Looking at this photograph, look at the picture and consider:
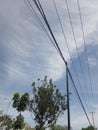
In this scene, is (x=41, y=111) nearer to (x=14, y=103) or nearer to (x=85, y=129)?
(x=14, y=103)

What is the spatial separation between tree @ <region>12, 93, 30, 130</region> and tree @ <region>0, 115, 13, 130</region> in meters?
1.29

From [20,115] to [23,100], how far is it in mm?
3433

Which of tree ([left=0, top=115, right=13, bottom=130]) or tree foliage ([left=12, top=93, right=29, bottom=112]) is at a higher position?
tree foliage ([left=12, top=93, right=29, bottom=112])

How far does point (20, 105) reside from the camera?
1834 inches

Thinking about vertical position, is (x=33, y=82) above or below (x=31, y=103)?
above

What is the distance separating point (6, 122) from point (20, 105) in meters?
4.99

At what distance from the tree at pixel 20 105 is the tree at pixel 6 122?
1285 mm

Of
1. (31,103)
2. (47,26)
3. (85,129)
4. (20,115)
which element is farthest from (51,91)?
(85,129)

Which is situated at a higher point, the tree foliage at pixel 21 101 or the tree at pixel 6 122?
the tree foliage at pixel 21 101

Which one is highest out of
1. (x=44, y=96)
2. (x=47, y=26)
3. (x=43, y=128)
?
(x=44, y=96)

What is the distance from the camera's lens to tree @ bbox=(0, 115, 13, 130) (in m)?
47.3

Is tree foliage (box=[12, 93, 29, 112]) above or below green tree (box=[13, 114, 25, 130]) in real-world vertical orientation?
above

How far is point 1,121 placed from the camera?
47.7 metres

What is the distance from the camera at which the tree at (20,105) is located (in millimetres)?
45969
